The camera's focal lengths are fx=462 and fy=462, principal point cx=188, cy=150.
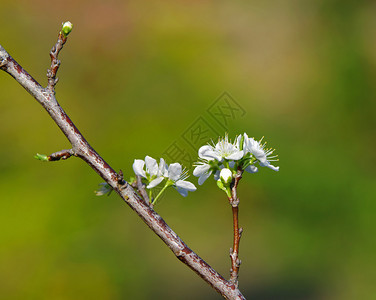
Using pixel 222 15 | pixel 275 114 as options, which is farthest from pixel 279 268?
pixel 222 15

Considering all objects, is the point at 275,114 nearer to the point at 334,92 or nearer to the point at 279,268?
the point at 334,92

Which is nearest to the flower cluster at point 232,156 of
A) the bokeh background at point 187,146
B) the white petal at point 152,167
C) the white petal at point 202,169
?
the white petal at point 202,169

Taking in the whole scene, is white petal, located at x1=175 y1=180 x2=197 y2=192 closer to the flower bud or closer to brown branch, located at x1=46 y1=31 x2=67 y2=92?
the flower bud

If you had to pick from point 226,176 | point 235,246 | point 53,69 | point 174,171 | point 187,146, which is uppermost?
point 187,146

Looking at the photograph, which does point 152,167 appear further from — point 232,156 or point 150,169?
point 232,156

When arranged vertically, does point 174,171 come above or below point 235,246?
above

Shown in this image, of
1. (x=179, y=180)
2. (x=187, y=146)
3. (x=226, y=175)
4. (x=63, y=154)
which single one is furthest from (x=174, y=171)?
(x=187, y=146)
